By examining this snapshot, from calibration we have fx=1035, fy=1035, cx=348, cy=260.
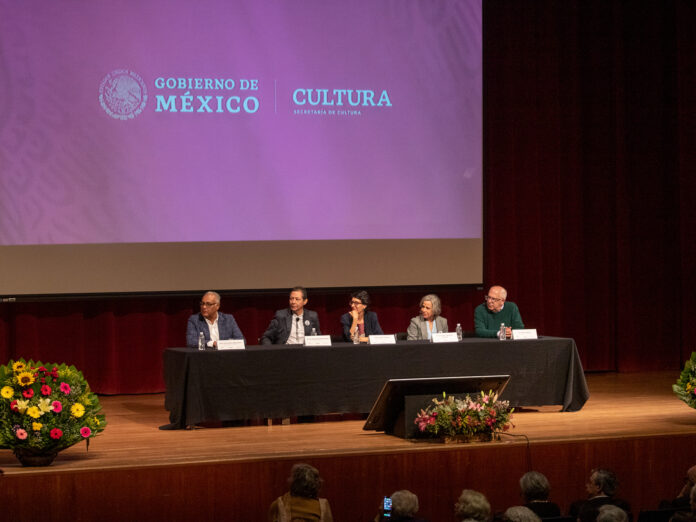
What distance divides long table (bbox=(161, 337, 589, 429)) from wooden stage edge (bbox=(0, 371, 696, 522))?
149mm

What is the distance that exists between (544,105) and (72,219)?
4.36 m

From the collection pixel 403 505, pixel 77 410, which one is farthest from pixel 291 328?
pixel 403 505

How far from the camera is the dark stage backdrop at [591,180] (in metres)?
9.34

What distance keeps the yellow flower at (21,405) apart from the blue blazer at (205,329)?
1740 mm

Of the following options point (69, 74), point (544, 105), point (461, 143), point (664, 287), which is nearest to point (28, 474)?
point (69, 74)

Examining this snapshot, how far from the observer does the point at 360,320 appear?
7.13 m

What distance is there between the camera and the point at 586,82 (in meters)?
9.66

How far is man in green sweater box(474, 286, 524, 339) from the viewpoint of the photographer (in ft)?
24.0

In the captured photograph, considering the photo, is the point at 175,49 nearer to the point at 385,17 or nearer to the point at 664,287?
the point at 385,17

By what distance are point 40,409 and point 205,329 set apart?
187 centimetres

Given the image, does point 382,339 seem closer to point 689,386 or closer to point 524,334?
point 524,334

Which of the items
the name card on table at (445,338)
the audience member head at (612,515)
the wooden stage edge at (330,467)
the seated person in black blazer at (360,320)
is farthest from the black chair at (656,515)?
the seated person in black blazer at (360,320)

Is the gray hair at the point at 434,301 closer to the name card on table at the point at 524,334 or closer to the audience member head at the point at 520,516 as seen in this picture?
the name card on table at the point at 524,334

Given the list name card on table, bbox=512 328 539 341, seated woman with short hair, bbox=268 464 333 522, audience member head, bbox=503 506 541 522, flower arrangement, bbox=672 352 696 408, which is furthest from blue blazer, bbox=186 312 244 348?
audience member head, bbox=503 506 541 522
